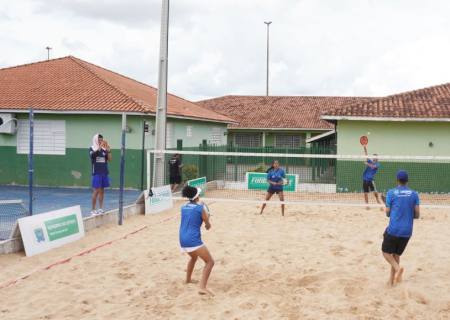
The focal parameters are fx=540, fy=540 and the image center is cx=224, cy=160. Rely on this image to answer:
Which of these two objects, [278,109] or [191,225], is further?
[278,109]

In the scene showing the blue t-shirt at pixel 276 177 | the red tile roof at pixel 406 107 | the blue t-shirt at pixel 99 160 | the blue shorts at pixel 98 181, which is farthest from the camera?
the red tile roof at pixel 406 107

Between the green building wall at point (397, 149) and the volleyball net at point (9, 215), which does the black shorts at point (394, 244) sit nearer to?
the volleyball net at point (9, 215)

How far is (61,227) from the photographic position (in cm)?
1073

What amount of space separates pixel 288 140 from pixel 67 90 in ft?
68.3

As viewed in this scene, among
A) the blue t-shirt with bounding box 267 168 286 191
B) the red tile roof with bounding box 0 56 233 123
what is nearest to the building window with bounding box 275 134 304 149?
the red tile roof with bounding box 0 56 233 123

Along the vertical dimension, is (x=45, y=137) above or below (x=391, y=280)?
above

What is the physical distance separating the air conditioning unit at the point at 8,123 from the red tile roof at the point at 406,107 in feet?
40.0

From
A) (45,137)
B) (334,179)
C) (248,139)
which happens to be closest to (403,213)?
(334,179)

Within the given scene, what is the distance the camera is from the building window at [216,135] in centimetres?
3029

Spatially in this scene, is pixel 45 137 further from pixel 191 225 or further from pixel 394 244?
pixel 394 244

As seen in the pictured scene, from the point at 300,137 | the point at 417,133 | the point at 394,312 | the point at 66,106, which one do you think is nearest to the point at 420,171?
the point at 417,133

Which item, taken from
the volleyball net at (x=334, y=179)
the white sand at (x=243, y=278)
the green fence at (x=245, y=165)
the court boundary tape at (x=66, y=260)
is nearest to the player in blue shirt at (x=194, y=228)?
the white sand at (x=243, y=278)

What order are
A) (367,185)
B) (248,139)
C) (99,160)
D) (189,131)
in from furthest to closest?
(248,139), (189,131), (367,185), (99,160)

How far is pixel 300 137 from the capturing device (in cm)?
3988
